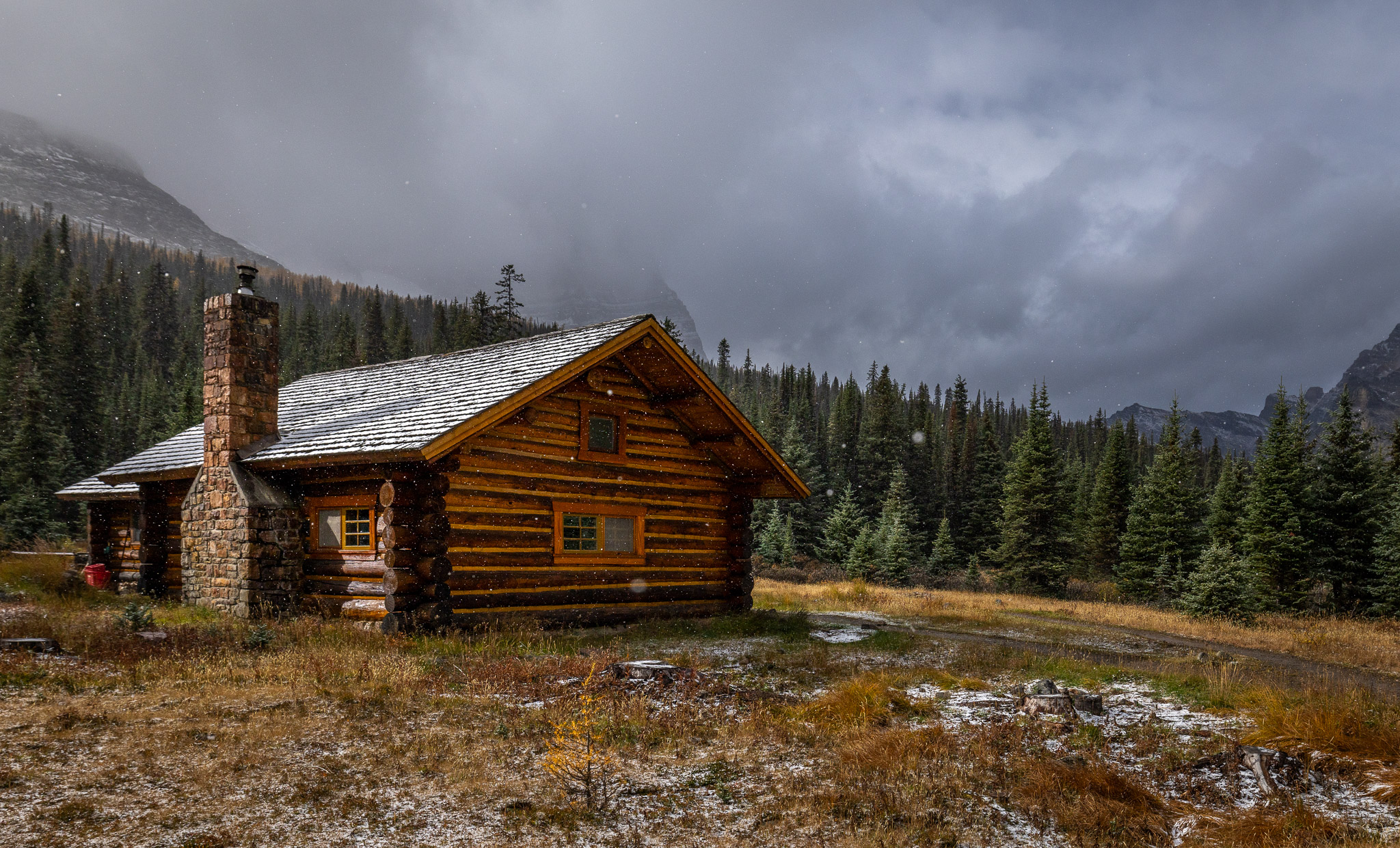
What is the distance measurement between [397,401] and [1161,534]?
38.4 m

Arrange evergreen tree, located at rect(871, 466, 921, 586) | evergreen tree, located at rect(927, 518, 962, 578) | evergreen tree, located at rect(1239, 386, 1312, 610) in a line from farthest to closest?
evergreen tree, located at rect(927, 518, 962, 578), evergreen tree, located at rect(871, 466, 921, 586), evergreen tree, located at rect(1239, 386, 1312, 610)

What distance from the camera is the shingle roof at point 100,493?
71.8 ft

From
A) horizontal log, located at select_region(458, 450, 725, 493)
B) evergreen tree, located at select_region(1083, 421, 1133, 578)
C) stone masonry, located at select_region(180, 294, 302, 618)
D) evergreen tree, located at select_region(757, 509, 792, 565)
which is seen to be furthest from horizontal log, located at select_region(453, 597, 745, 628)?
evergreen tree, located at select_region(1083, 421, 1133, 578)

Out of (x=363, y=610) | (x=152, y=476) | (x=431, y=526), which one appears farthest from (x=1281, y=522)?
(x=152, y=476)

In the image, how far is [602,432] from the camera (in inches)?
688

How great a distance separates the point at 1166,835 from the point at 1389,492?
38098mm

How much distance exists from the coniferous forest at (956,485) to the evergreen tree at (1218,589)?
0.08 meters

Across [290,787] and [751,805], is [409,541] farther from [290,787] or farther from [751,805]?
[751,805]

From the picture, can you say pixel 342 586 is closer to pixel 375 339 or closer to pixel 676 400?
pixel 676 400

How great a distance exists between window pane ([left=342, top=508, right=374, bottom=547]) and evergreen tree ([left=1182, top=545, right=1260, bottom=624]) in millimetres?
26467

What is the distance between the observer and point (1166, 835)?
227 inches

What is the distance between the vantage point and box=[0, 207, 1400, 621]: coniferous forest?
3225 centimetres

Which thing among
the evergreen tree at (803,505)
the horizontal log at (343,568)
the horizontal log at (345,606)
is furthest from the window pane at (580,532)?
the evergreen tree at (803,505)

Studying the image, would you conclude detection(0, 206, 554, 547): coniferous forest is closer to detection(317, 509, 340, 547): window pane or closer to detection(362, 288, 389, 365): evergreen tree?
detection(362, 288, 389, 365): evergreen tree
